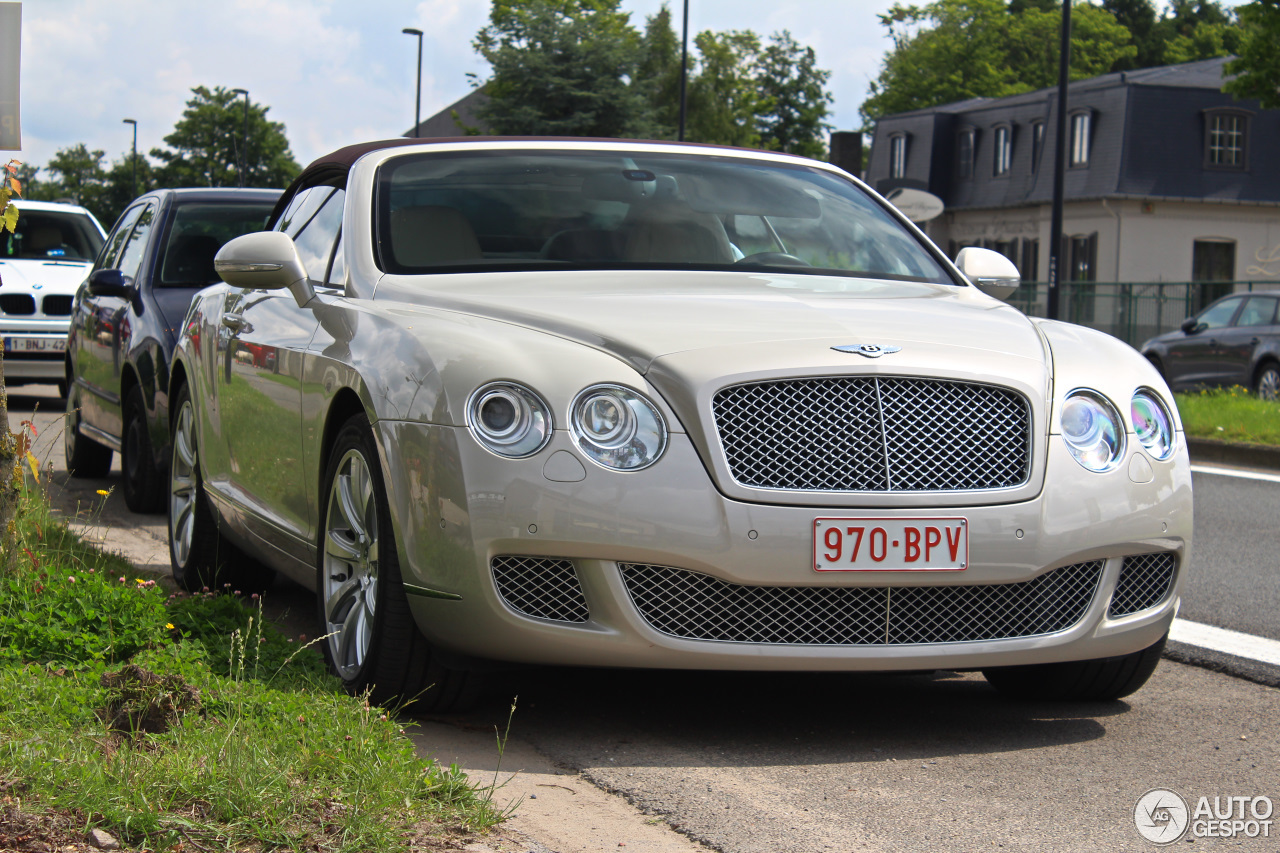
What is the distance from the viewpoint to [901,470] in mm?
4000

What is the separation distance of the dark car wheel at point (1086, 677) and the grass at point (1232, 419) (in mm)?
9645

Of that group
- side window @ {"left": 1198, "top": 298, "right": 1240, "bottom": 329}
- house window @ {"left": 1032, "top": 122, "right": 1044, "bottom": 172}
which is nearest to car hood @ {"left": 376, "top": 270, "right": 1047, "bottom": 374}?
side window @ {"left": 1198, "top": 298, "right": 1240, "bottom": 329}

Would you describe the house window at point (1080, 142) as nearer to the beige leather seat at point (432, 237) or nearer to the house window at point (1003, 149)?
the house window at point (1003, 149)

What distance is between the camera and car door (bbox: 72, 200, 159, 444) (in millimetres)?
8883

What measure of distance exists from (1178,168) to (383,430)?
49.4 m

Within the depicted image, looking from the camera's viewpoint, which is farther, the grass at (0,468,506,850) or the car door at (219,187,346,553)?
the car door at (219,187,346,553)

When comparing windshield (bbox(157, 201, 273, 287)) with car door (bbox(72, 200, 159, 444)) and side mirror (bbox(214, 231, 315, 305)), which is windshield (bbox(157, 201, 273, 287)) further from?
side mirror (bbox(214, 231, 315, 305))

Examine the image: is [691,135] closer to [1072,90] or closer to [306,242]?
[1072,90]

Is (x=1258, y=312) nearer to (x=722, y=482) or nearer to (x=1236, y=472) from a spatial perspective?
(x=1236, y=472)

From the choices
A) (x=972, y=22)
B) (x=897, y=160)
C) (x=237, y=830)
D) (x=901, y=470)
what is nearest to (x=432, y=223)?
(x=901, y=470)

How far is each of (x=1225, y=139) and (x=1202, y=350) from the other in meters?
32.7

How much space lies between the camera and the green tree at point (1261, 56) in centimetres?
2273

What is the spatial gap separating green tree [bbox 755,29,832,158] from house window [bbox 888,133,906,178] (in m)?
24.2

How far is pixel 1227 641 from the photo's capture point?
5.75m
